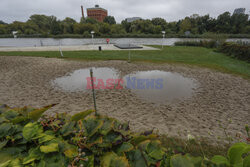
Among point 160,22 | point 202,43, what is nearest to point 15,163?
point 202,43

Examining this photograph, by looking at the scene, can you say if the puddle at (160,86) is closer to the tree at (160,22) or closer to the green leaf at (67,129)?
the green leaf at (67,129)

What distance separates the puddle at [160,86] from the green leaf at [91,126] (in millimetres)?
4445

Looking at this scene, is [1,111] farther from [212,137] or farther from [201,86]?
[201,86]

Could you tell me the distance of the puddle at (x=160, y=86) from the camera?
Result: 226 inches

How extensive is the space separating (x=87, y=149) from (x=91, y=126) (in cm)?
18

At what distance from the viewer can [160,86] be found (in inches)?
269

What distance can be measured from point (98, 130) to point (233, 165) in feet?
2.95

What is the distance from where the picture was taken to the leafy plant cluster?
2.55 feet

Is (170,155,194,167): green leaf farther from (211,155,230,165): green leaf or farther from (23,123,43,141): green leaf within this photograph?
(23,123,43,141): green leaf

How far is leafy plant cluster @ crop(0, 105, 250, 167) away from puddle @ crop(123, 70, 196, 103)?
4.45m

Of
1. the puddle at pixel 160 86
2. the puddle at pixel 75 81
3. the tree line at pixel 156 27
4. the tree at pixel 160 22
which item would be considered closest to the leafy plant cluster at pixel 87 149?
the puddle at pixel 160 86

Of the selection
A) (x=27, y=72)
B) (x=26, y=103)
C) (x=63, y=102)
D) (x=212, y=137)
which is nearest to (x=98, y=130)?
(x=212, y=137)

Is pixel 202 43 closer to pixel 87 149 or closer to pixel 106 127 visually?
pixel 106 127

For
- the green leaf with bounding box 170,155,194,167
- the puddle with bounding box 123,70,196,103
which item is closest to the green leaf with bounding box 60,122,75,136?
the green leaf with bounding box 170,155,194,167
